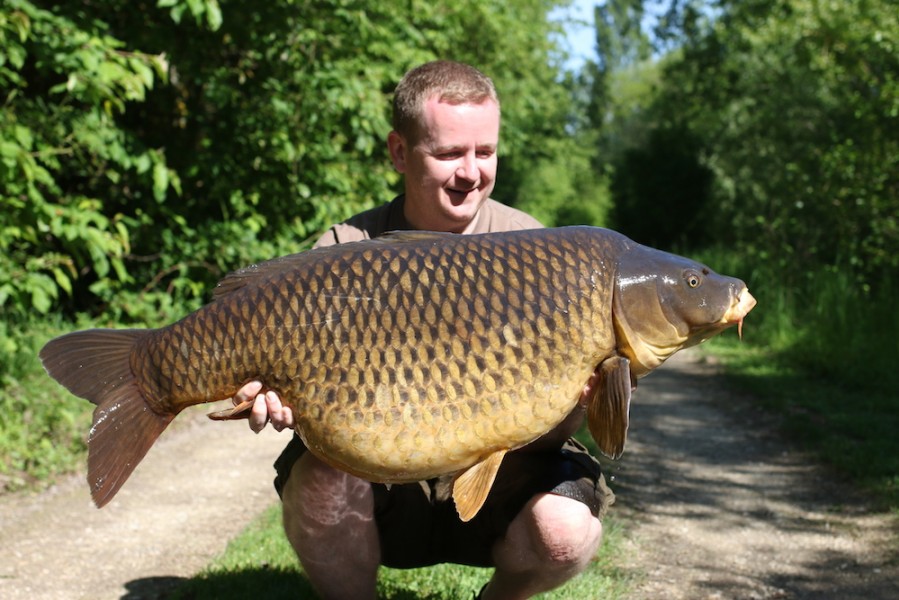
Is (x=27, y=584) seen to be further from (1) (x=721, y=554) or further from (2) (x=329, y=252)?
(1) (x=721, y=554)

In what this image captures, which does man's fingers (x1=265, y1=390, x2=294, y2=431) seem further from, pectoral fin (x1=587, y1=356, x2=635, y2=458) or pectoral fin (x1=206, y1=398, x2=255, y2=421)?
→ pectoral fin (x1=587, y1=356, x2=635, y2=458)

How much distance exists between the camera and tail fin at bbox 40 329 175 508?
2055 millimetres

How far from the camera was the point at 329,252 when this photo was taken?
2.09 metres

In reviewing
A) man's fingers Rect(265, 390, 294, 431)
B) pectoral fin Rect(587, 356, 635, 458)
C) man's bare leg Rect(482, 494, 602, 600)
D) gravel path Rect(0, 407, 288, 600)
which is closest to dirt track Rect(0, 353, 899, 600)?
gravel path Rect(0, 407, 288, 600)

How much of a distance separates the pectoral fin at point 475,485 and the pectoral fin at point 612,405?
0.67ft

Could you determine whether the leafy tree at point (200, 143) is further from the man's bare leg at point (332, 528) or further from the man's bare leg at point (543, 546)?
the man's bare leg at point (543, 546)

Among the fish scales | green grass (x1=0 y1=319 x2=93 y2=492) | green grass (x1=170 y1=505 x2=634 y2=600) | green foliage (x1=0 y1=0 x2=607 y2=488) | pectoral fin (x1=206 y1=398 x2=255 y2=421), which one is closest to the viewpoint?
the fish scales

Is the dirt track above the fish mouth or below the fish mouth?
below

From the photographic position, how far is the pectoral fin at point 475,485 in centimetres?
198

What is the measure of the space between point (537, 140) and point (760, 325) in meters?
10.7

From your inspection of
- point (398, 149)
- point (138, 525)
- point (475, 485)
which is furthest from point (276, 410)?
point (138, 525)

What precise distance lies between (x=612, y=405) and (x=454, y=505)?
75 cm

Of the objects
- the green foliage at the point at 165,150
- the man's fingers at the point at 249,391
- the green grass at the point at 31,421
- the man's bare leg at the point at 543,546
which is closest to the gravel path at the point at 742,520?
the man's bare leg at the point at 543,546

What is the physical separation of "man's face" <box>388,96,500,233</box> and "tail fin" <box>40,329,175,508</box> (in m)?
0.85
